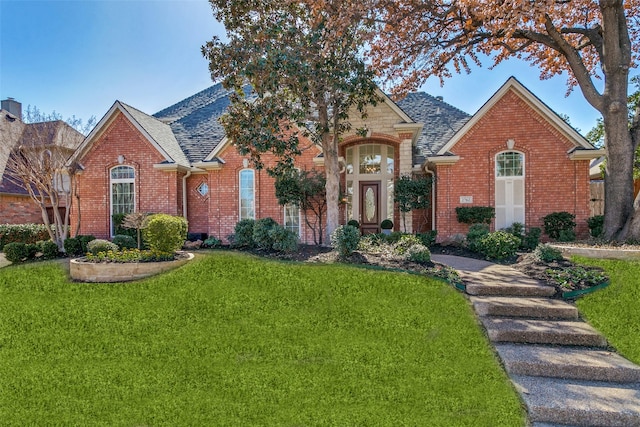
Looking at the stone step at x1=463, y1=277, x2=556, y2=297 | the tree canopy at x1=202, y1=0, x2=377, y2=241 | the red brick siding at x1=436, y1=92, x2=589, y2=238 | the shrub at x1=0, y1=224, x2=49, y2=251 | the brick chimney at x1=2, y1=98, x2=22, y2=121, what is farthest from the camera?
the brick chimney at x1=2, y1=98, x2=22, y2=121

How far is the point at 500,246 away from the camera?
951 centimetres

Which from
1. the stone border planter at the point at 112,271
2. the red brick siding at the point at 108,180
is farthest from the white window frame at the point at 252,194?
the stone border planter at the point at 112,271

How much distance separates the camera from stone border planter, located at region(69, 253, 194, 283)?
24.7 feet

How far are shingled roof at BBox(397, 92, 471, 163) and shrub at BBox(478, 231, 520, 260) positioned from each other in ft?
16.0

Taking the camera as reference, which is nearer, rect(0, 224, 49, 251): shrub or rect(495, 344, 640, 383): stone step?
rect(495, 344, 640, 383): stone step

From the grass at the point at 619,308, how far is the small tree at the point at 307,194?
8.29 metres

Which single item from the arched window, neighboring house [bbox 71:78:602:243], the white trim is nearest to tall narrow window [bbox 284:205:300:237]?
neighboring house [bbox 71:78:602:243]

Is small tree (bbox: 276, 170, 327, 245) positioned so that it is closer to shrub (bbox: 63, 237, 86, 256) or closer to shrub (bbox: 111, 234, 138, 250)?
shrub (bbox: 111, 234, 138, 250)

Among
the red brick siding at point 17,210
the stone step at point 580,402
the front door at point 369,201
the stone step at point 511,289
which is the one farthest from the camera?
the red brick siding at point 17,210

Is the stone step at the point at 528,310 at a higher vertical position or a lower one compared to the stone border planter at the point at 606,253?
lower

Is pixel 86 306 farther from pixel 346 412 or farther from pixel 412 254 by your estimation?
pixel 412 254

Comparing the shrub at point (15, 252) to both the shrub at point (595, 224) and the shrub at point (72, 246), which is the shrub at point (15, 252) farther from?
the shrub at point (595, 224)

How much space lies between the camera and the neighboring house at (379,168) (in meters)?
12.5

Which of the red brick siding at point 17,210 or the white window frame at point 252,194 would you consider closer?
the white window frame at point 252,194
